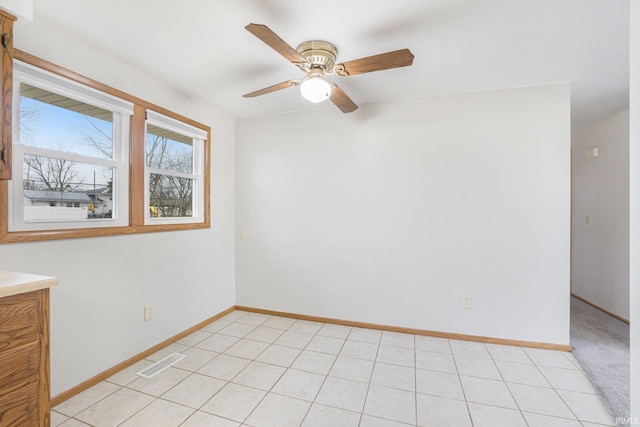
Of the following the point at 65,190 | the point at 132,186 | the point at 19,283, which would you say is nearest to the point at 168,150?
the point at 132,186

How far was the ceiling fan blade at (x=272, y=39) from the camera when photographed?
4.51ft

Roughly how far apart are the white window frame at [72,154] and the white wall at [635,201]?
296 cm

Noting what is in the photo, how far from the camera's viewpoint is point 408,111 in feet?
9.38

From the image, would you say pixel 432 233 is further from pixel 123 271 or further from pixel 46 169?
pixel 46 169

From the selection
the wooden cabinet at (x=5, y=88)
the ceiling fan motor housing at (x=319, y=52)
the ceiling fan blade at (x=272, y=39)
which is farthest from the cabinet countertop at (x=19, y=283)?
the ceiling fan motor housing at (x=319, y=52)

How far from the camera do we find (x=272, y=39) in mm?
1479

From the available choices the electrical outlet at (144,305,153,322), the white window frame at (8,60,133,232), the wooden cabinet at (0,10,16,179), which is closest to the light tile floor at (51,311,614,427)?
the electrical outlet at (144,305,153,322)

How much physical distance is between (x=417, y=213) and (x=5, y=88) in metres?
2.91

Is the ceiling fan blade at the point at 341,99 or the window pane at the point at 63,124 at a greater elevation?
the ceiling fan blade at the point at 341,99

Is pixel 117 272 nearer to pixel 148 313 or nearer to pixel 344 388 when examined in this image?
pixel 148 313

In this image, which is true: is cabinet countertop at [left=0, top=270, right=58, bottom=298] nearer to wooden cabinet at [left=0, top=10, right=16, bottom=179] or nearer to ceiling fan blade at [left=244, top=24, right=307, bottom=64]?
wooden cabinet at [left=0, top=10, right=16, bottom=179]

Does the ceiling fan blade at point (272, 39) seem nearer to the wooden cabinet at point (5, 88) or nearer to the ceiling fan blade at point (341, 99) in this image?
the ceiling fan blade at point (341, 99)

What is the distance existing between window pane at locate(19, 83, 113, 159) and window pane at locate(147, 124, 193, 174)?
0.37 meters

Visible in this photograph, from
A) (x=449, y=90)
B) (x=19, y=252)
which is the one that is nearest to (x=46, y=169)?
(x=19, y=252)
